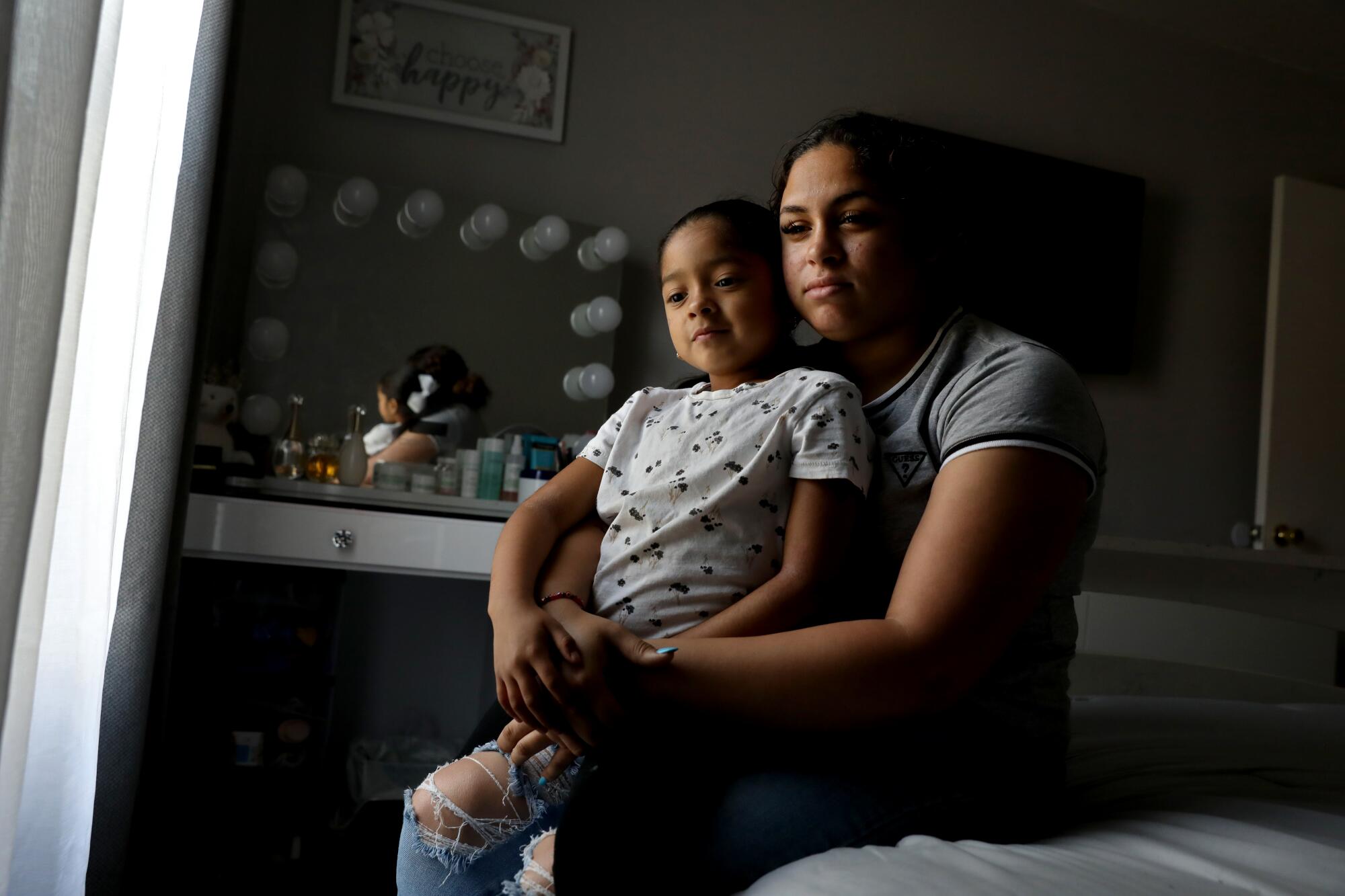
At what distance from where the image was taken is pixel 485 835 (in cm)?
87

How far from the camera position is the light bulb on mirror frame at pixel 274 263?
2379mm

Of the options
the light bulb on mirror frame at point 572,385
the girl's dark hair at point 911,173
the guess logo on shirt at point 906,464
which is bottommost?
the guess logo on shirt at point 906,464

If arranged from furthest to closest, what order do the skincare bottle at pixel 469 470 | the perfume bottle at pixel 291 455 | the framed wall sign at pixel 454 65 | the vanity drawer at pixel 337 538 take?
the framed wall sign at pixel 454 65
the skincare bottle at pixel 469 470
the perfume bottle at pixel 291 455
the vanity drawer at pixel 337 538

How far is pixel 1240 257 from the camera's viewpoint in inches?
133

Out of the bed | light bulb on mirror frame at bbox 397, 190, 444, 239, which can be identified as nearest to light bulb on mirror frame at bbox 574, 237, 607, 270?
light bulb on mirror frame at bbox 397, 190, 444, 239

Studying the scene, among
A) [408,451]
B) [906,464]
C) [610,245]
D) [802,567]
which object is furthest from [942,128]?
[802,567]

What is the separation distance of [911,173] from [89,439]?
1008mm

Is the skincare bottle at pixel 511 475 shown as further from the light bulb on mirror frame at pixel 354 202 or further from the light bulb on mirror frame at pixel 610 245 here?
the light bulb on mirror frame at pixel 354 202

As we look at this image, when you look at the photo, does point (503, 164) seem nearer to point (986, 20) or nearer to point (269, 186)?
point (269, 186)

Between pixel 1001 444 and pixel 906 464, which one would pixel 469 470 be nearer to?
pixel 906 464

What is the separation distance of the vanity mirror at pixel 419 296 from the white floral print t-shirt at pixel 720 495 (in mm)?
1561

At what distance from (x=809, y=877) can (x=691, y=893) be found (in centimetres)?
13

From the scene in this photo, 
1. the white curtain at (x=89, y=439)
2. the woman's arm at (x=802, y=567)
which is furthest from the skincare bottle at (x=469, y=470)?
the woman's arm at (x=802, y=567)

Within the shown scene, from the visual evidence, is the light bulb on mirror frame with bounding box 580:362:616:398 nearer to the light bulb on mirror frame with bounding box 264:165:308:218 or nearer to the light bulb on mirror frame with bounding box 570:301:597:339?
the light bulb on mirror frame with bounding box 570:301:597:339
